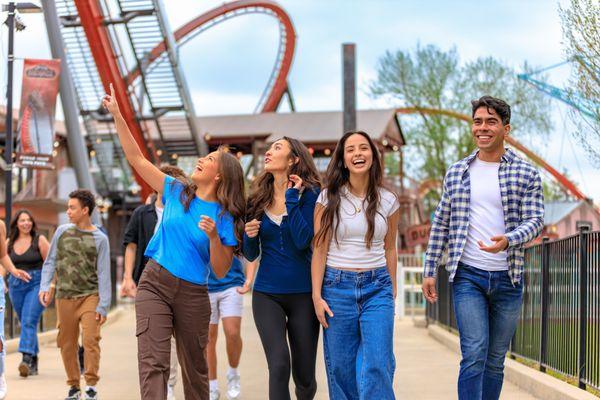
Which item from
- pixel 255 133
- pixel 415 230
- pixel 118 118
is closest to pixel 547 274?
pixel 118 118

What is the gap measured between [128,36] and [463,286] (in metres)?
28.5

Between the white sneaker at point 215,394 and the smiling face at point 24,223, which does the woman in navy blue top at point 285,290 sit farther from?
the smiling face at point 24,223

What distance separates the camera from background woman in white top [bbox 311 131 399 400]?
6.27 m

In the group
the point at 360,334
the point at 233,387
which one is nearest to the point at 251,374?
the point at 233,387

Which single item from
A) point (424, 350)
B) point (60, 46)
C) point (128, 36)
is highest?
point (128, 36)

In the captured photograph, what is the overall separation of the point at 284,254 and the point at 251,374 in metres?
5.69

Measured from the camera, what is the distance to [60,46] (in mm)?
20062

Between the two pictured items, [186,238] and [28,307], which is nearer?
[186,238]

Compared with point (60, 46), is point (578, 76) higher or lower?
lower

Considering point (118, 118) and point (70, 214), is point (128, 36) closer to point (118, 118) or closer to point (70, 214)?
point (70, 214)

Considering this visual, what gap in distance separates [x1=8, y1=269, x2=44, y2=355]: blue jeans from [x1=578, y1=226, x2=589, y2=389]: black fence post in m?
5.99

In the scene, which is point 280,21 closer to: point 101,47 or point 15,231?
point 101,47

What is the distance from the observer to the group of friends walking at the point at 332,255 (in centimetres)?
639

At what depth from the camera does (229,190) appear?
6766mm
